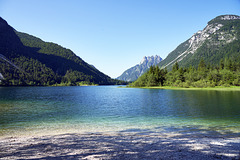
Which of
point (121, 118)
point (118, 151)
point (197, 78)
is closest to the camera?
point (118, 151)

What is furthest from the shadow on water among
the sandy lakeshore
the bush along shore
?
the bush along shore

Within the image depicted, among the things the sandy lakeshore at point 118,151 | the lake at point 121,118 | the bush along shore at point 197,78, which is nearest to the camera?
the sandy lakeshore at point 118,151

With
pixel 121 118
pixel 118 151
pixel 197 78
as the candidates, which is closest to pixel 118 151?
pixel 118 151

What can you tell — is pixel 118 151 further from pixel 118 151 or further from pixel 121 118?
pixel 121 118

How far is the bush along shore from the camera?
123 m

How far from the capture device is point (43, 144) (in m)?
12.3

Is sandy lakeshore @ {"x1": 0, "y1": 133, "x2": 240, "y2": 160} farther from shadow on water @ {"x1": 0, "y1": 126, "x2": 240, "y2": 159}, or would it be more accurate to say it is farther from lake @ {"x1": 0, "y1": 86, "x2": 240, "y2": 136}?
lake @ {"x1": 0, "y1": 86, "x2": 240, "y2": 136}

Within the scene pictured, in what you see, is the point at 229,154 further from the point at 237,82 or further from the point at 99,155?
the point at 237,82

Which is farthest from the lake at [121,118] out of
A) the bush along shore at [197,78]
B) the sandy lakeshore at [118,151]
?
the bush along shore at [197,78]

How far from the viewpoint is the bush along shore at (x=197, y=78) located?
403 ft

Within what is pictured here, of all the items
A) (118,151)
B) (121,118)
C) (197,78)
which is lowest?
(121,118)

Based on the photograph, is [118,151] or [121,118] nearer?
[118,151]

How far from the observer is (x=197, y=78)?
135375 mm

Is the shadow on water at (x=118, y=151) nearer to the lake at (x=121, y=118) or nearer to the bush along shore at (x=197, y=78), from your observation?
the lake at (x=121, y=118)
